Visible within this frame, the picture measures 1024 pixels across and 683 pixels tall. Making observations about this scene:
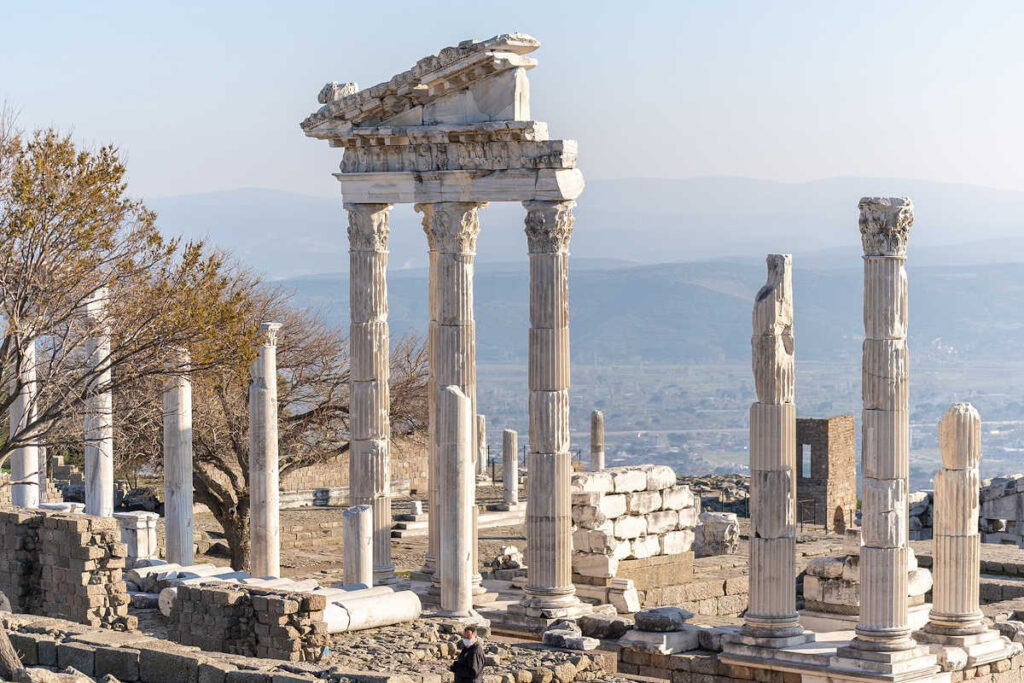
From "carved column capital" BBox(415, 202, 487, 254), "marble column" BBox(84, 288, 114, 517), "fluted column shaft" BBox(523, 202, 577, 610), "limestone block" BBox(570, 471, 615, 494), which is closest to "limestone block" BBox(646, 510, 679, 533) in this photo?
"limestone block" BBox(570, 471, 615, 494)

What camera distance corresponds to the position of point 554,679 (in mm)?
20938

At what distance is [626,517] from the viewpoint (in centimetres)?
3194

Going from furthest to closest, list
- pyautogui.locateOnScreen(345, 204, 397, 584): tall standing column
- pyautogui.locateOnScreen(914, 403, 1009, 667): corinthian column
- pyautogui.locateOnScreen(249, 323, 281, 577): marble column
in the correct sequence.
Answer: pyautogui.locateOnScreen(249, 323, 281, 577): marble column → pyautogui.locateOnScreen(345, 204, 397, 584): tall standing column → pyautogui.locateOnScreen(914, 403, 1009, 667): corinthian column

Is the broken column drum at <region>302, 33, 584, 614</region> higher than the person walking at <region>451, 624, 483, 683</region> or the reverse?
higher

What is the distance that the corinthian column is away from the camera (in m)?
24.2

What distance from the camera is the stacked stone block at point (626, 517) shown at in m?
30.7

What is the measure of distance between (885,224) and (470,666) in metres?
7.71

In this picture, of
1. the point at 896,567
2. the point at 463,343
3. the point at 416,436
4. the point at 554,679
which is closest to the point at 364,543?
the point at 463,343

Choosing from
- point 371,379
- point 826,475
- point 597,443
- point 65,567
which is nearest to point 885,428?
point 371,379

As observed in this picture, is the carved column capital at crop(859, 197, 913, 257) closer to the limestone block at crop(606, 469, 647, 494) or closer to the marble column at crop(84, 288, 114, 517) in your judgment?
the limestone block at crop(606, 469, 647, 494)

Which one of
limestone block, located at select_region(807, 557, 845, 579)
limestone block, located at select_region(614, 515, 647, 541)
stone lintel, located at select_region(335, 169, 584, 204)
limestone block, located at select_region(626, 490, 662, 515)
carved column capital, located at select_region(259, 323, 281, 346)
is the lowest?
limestone block, located at select_region(807, 557, 845, 579)

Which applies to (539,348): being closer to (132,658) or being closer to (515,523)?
(132,658)

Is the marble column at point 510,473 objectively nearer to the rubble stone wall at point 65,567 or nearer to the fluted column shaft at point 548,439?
the fluted column shaft at point 548,439

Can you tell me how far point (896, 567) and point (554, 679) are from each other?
15.5 ft
